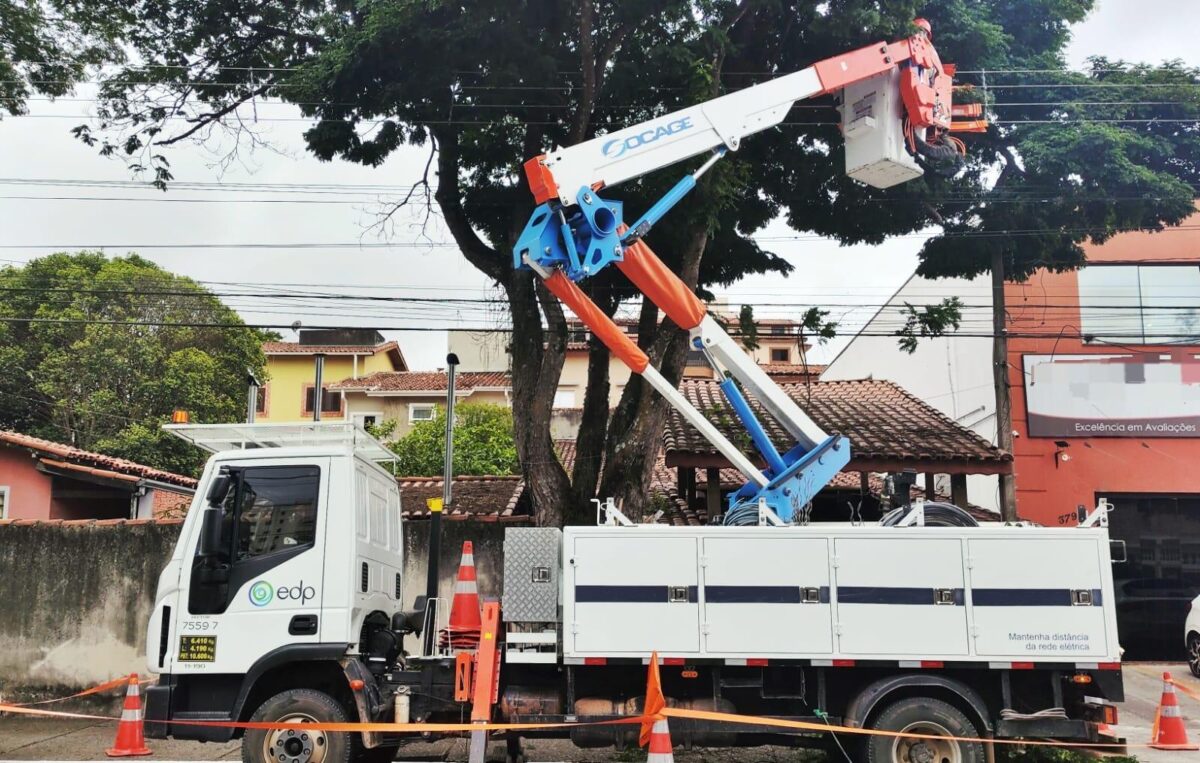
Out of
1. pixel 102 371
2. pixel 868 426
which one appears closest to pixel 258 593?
pixel 868 426

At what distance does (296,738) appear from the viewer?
23.4ft

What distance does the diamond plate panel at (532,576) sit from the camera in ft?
23.9

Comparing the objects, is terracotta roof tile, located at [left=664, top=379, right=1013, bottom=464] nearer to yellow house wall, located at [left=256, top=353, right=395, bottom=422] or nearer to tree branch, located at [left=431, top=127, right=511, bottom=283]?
tree branch, located at [left=431, top=127, right=511, bottom=283]

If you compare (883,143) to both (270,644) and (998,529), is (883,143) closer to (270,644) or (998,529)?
(998,529)

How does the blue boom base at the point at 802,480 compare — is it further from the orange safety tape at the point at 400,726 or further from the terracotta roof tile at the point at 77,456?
the terracotta roof tile at the point at 77,456

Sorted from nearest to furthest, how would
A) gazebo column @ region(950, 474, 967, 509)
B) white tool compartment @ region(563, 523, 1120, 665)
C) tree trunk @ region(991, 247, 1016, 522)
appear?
white tool compartment @ region(563, 523, 1120, 665)
gazebo column @ region(950, 474, 967, 509)
tree trunk @ region(991, 247, 1016, 522)

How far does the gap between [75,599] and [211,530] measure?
646 centimetres

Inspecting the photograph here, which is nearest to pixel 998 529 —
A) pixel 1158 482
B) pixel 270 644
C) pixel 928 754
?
pixel 928 754

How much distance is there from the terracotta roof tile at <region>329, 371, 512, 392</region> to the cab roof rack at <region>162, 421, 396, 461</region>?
2948 cm

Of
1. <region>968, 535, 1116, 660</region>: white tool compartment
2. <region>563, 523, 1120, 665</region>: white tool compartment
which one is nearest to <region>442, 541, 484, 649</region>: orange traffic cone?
<region>563, 523, 1120, 665</region>: white tool compartment

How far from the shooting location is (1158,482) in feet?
55.2

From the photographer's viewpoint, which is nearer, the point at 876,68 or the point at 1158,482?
the point at 876,68

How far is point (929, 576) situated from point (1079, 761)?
8.89ft

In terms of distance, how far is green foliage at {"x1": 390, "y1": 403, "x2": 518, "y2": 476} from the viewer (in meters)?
26.9
